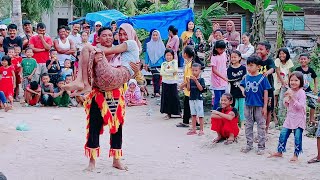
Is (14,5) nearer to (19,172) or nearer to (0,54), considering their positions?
(0,54)

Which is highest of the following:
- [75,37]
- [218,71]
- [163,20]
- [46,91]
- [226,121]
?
[163,20]

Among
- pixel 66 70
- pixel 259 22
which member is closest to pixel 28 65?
pixel 66 70

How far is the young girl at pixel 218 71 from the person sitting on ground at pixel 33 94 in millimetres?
4775

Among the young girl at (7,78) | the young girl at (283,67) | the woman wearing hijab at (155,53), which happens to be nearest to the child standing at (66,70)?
the young girl at (7,78)

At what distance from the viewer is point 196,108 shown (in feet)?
Result: 29.1

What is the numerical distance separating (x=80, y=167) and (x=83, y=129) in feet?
9.25

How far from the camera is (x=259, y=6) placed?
428 inches

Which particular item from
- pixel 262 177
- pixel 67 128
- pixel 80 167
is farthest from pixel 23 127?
pixel 262 177

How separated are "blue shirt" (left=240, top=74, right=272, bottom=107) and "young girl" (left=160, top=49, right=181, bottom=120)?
117 inches

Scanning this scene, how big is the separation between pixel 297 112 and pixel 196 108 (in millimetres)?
2226

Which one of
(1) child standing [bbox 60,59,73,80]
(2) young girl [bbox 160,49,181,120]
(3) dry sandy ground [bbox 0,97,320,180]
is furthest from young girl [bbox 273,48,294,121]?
(1) child standing [bbox 60,59,73,80]

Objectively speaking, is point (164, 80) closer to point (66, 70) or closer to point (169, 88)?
point (169, 88)

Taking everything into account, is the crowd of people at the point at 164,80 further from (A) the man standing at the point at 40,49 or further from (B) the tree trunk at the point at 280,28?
(B) the tree trunk at the point at 280,28

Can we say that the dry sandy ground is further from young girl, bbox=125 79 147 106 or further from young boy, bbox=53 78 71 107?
young girl, bbox=125 79 147 106
